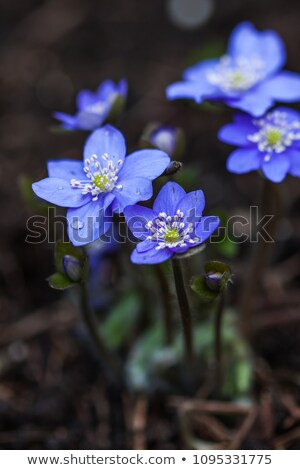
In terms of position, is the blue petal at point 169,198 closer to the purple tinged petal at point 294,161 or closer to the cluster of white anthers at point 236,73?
the purple tinged petal at point 294,161

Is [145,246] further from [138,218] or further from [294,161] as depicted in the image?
[294,161]

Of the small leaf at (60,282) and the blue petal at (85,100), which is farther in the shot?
the blue petal at (85,100)

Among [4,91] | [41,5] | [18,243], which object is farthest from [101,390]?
[41,5]

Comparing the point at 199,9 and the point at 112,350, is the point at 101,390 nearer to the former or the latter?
the point at 112,350

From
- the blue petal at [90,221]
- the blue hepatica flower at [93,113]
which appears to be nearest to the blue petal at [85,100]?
the blue hepatica flower at [93,113]

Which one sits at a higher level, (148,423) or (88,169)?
(88,169)

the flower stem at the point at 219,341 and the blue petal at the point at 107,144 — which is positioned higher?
the blue petal at the point at 107,144
